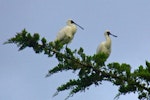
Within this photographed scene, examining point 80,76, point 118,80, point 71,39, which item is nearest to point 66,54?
point 80,76

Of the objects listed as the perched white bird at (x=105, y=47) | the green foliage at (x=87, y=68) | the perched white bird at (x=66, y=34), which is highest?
the perched white bird at (x=66, y=34)

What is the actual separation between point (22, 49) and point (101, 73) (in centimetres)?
179

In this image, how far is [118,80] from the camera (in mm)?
11203

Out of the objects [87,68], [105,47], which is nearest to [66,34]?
[105,47]

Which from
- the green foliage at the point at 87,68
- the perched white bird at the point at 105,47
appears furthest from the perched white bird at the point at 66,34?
the green foliage at the point at 87,68

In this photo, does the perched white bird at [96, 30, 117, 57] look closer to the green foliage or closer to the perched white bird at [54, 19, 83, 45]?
the perched white bird at [54, 19, 83, 45]

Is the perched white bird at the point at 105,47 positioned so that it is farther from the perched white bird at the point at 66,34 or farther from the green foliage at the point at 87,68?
the green foliage at the point at 87,68

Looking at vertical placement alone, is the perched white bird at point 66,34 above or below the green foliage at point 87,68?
above

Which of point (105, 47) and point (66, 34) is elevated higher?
point (66, 34)

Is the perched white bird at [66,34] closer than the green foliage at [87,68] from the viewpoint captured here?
No

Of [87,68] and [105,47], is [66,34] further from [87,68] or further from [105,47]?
[87,68]

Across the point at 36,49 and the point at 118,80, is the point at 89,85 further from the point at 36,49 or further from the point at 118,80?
the point at 36,49

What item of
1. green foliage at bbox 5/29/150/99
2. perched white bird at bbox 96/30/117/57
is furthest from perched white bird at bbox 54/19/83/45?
green foliage at bbox 5/29/150/99

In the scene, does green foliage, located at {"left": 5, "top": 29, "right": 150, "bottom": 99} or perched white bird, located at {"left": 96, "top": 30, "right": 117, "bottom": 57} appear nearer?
green foliage, located at {"left": 5, "top": 29, "right": 150, "bottom": 99}
